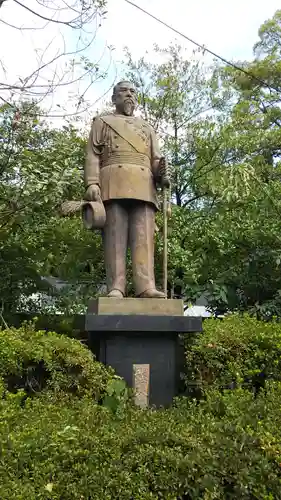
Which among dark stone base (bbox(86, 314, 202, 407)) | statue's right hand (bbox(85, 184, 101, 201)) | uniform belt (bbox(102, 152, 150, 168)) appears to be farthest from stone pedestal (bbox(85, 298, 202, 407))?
uniform belt (bbox(102, 152, 150, 168))

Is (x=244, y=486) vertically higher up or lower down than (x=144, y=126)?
lower down

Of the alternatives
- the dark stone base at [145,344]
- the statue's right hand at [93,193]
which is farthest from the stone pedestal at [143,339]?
the statue's right hand at [93,193]

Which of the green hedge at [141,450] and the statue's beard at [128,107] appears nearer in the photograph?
the green hedge at [141,450]

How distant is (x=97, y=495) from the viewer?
2.30m

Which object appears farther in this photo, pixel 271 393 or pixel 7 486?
pixel 271 393

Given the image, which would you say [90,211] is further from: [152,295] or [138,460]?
[138,460]

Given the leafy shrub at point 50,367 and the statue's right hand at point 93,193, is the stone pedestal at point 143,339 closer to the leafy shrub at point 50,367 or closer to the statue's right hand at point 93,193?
the leafy shrub at point 50,367

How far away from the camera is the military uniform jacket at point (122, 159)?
4.84 m

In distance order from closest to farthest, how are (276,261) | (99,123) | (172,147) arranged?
1. (99,123)
2. (276,261)
3. (172,147)

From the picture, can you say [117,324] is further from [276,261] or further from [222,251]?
[222,251]

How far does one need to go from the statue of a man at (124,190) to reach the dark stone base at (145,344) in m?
0.36

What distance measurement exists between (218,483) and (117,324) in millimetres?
2024

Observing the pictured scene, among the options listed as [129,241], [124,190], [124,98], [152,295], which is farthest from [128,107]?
[152,295]

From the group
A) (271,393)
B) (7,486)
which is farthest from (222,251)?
(7,486)
